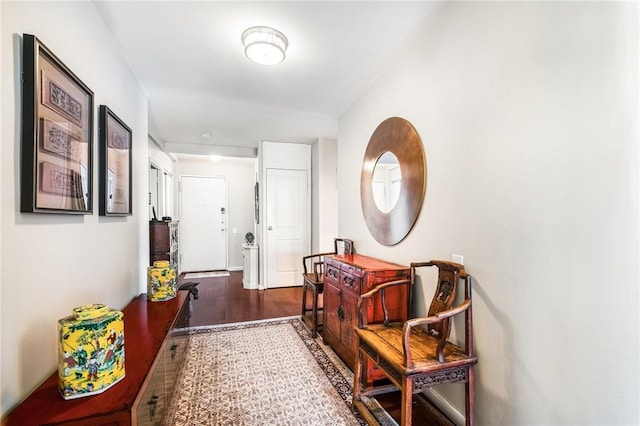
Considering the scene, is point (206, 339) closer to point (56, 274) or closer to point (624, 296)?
point (56, 274)

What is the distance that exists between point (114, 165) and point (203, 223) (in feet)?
15.0

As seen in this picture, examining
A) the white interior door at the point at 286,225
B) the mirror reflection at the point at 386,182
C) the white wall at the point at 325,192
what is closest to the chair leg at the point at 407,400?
the mirror reflection at the point at 386,182

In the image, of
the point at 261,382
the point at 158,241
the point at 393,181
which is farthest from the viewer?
the point at 158,241

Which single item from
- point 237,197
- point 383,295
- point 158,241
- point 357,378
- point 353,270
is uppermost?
point 237,197

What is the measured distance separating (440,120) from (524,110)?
1.89 ft

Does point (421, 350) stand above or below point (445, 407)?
above

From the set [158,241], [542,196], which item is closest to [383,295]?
[542,196]

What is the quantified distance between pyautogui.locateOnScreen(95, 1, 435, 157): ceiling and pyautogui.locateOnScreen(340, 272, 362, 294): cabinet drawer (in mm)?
1791

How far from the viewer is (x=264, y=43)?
6.47 feet

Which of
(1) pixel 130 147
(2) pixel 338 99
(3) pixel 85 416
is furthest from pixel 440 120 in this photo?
(1) pixel 130 147

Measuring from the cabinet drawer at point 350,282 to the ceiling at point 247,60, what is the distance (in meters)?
1.79

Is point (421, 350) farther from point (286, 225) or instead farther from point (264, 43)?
point (286, 225)

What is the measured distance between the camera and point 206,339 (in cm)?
287

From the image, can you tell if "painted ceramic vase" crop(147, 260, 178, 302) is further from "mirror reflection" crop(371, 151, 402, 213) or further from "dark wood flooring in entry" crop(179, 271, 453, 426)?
"mirror reflection" crop(371, 151, 402, 213)
